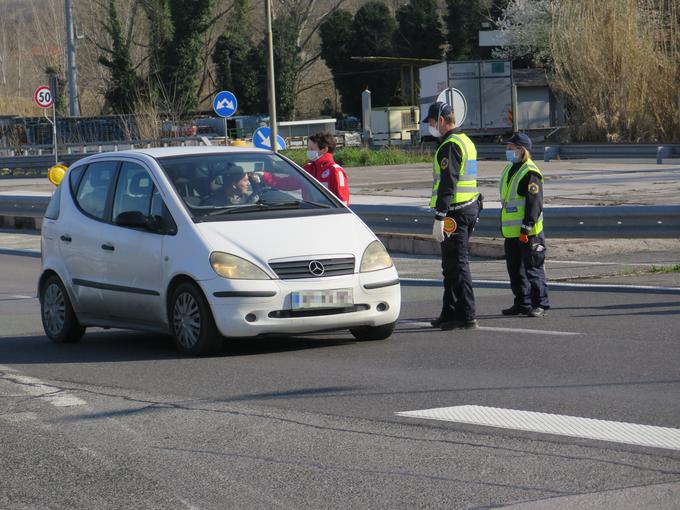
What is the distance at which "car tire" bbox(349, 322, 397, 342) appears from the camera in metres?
9.59

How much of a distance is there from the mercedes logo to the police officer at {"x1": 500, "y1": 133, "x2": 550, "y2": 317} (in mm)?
2639

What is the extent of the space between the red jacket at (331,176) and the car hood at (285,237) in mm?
3414

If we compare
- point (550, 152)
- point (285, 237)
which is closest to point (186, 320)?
point (285, 237)

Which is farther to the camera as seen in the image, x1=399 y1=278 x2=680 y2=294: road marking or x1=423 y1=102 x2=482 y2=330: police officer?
x1=399 y1=278 x2=680 y2=294: road marking

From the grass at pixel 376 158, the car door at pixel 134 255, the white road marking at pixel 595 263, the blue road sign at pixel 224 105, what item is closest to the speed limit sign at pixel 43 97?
the grass at pixel 376 158

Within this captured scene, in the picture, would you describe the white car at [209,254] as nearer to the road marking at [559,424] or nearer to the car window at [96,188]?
the car window at [96,188]

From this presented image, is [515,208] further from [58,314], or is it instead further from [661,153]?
[661,153]

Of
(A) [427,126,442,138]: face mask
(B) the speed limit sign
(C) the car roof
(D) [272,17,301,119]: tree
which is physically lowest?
(C) the car roof

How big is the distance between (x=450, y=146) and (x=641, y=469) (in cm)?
499

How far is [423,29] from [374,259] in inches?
2816

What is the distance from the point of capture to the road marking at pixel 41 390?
7.52 metres

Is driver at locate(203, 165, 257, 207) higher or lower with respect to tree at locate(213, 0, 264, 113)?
lower

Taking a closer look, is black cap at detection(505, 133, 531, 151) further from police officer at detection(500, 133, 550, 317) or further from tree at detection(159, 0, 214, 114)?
tree at detection(159, 0, 214, 114)

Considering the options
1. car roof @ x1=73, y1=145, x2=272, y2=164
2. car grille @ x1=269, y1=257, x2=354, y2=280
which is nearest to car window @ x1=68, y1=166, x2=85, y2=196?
car roof @ x1=73, y1=145, x2=272, y2=164
